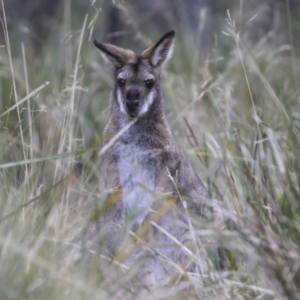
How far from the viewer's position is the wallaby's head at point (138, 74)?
5.16m

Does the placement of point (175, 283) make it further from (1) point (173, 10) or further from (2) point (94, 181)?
(1) point (173, 10)

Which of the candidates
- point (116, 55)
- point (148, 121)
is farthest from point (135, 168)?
point (116, 55)

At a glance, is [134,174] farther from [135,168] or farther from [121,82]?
[121,82]

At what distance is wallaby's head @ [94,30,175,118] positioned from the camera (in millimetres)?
5156

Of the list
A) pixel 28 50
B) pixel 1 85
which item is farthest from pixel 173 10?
→ pixel 1 85

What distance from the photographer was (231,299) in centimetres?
350

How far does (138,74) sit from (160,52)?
201 millimetres

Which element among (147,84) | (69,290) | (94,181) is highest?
(147,84)

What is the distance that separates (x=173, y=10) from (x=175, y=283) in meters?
10.3

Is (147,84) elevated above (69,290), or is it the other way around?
(147,84)

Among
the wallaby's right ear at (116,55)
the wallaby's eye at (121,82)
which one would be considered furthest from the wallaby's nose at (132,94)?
the wallaby's right ear at (116,55)

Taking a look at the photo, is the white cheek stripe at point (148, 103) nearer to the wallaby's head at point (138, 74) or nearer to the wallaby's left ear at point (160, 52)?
the wallaby's head at point (138, 74)

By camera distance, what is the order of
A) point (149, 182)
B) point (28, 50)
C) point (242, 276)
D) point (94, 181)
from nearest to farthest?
point (242, 276) < point (149, 182) < point (94, 181) < point (28, 50)

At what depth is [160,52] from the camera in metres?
5.34
